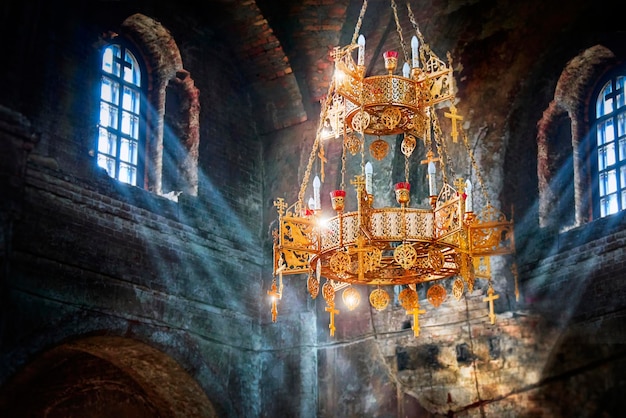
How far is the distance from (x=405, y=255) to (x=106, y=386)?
564cm

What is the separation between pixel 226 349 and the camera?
1377 cm

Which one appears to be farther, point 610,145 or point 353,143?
point 610,145

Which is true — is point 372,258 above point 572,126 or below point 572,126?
below

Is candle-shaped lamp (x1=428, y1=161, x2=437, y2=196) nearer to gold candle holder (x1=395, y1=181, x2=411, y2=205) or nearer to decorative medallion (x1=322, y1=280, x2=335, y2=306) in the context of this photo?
gold candle holder (x1=395, y1=181, x2=411, y2=205)

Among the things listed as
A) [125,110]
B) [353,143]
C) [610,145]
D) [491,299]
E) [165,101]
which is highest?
[165,101]

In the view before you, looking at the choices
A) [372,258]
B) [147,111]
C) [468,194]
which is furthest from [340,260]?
[147,111]

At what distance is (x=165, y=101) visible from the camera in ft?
46.4

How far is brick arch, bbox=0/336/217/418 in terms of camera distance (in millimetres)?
13211

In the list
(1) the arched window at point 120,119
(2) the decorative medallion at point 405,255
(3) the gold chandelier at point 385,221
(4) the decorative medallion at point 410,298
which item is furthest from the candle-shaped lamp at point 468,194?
(1) the arched window at point 120,119

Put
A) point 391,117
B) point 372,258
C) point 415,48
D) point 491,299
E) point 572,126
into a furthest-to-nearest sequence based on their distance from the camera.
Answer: point 572,126, point 491,299, point 391,117, point 372,258, point 415,48

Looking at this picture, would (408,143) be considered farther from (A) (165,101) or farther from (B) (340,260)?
(A) (165,101)

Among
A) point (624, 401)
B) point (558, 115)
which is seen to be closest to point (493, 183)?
point (558, 115)

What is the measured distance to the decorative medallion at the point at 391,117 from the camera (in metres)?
10.6

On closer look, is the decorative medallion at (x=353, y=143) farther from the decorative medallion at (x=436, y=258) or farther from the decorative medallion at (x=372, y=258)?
the decorative medallion at (x=436, y=258)
